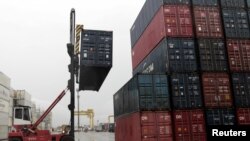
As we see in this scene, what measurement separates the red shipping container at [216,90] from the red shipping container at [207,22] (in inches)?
120

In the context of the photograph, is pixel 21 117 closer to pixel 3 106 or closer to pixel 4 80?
pixel 3 106

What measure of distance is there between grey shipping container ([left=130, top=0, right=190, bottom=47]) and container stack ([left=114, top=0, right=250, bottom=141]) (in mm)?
137

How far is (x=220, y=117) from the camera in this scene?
21.2 m

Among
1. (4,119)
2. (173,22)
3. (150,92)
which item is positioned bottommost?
(4,119)

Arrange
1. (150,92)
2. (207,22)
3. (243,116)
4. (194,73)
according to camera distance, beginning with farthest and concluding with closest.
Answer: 1. (207,22)
2. (194,73)
3. (243,116)
4. (150,92)

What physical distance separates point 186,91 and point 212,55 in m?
3.38

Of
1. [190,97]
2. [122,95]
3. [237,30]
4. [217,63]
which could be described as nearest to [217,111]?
[190,97]

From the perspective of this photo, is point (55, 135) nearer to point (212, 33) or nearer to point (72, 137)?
point (72, 137)

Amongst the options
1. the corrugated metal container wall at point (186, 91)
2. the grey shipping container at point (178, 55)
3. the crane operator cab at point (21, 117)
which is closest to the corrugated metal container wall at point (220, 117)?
the corrugated metal container wall at point (186, 91)

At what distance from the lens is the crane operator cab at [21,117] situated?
67.9 feet

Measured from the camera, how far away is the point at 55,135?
19328 millimetres

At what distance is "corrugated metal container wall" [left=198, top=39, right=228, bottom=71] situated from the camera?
22328mm

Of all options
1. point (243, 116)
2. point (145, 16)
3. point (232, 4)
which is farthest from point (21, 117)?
point (232, 4)

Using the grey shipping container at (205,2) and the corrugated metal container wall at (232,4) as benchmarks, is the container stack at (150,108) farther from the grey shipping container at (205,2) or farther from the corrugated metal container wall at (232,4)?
the corrugated metal container wall at (232,4)
